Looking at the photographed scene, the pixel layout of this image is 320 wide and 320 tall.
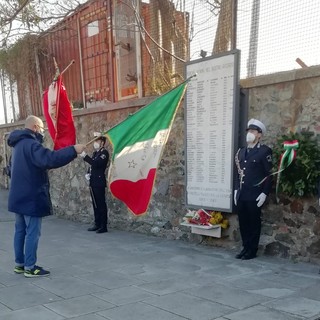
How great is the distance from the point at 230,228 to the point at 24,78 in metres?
8.29

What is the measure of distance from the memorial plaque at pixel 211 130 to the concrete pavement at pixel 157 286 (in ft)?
2.77

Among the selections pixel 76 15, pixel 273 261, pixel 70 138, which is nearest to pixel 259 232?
pixel 273 261

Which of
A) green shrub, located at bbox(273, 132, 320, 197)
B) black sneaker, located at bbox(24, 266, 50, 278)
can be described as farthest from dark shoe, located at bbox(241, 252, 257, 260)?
black sneaker, located at bbox(24, 266, 50, 278)

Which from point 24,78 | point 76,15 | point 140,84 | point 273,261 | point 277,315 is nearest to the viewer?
point 277,315

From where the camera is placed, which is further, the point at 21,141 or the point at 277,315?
the point at 21,141

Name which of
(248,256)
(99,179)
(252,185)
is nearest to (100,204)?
(99,179)

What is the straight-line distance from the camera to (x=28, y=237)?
16.2 ft

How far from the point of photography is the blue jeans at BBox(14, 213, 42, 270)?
4.93 m

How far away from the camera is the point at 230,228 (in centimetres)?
607

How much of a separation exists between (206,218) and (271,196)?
1.08 meters

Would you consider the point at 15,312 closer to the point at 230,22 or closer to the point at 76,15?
the point at 230,22

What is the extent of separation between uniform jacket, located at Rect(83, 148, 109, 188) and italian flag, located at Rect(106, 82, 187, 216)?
2614 millimetres

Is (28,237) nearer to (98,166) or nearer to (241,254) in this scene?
(241,254)

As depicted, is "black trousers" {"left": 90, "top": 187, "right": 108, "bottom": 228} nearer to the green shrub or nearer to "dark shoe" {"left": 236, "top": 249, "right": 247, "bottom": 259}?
"dark shoe" {"left": 236, "top": 249, "right": 247, "bottom": 259}
